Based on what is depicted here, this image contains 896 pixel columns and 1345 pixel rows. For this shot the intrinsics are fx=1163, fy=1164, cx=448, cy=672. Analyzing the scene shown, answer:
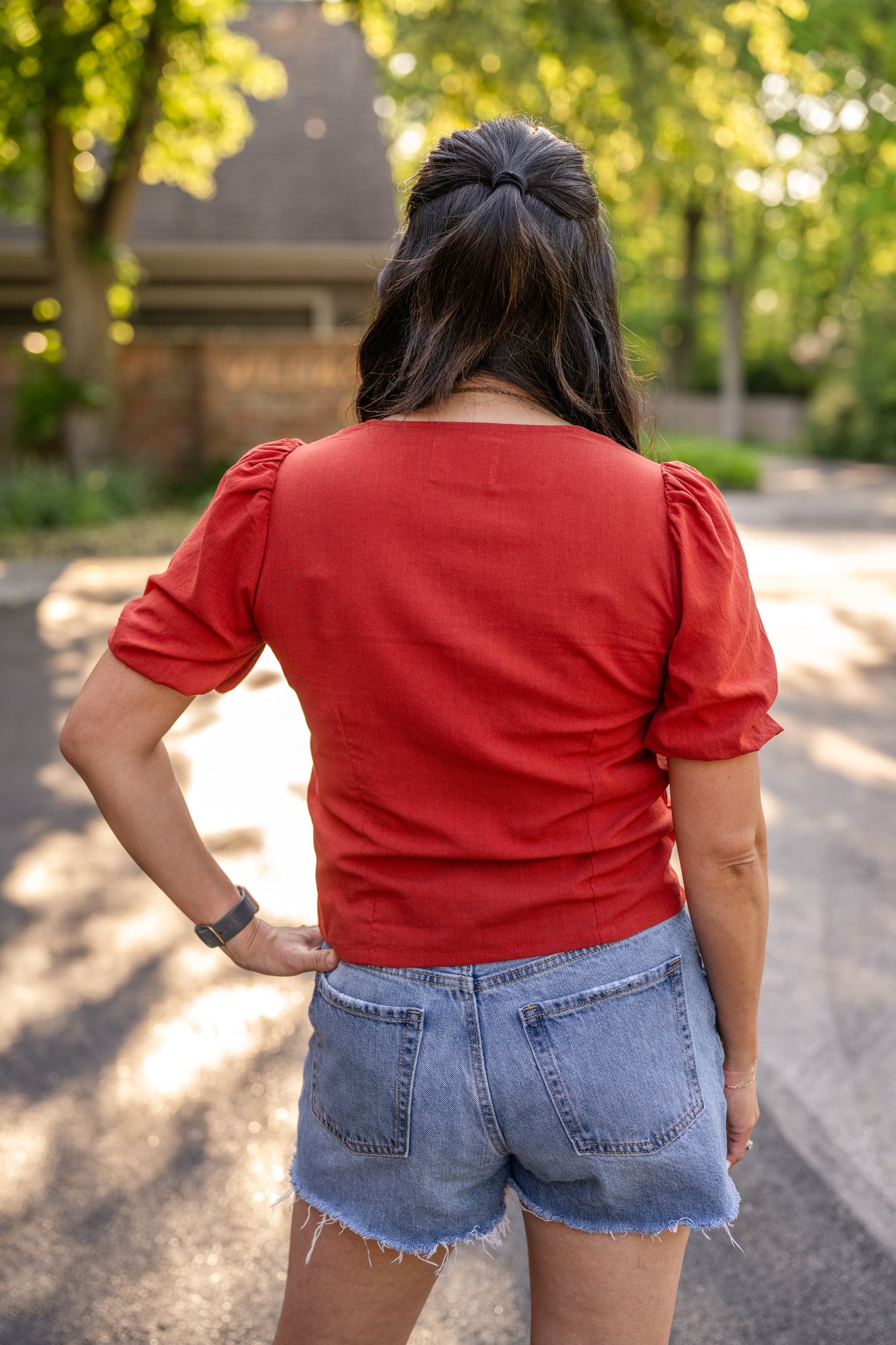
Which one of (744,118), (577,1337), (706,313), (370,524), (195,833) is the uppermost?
(744,118)

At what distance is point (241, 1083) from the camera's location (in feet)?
10.3

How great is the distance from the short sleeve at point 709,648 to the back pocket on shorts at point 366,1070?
1.44 ft

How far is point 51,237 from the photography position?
1283cm

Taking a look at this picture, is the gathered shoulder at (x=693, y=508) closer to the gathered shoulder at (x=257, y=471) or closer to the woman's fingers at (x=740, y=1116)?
the gathered shoulder at (x=257, y=471)

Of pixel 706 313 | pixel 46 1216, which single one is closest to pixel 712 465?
pixel 46 1216

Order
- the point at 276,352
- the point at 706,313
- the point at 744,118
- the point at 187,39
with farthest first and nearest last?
the point at 706,313
the point at 744,118
the point at 276,352
the point at 187,39

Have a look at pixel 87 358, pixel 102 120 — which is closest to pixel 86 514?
pixel 87 358

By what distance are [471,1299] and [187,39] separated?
514 inches

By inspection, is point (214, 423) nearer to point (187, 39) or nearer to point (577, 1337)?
point (187, 39)

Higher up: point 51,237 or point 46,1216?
point 51,237

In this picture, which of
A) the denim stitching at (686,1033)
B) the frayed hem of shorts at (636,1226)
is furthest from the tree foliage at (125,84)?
the frayed hem of shorts at (636,1226)

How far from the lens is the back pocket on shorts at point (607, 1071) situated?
1.29 meters

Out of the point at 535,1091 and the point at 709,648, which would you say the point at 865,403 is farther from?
the point at 535,1091

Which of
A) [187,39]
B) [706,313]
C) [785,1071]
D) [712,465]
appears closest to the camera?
[785,1071]
